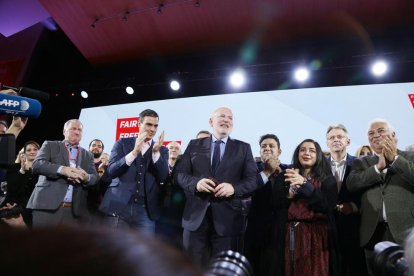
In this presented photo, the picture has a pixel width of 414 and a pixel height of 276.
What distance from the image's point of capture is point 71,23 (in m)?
6.47

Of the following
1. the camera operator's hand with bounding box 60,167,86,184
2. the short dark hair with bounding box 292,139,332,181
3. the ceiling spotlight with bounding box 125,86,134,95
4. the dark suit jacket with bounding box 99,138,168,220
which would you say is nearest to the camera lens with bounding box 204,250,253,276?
the short dark hair with bounding box 292,139,332,181

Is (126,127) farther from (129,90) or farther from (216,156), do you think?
(216,156)

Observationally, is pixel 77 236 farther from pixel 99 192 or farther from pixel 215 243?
pixel 99 192

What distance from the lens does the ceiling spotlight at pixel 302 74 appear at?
5686 mm

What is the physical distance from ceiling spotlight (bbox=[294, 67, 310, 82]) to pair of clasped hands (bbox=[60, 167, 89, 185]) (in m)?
3.67

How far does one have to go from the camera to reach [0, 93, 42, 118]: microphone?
5.79ft

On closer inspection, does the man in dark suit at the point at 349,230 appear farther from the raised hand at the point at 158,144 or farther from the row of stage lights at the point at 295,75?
the row of stage lights at the point at 295,75

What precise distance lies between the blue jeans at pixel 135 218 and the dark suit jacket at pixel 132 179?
0.04 m

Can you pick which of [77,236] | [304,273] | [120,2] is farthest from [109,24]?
[77,236]

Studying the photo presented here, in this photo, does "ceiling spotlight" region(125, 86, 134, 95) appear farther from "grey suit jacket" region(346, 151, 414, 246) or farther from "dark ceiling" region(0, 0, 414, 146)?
"grey suit jacket" region(346, 151, 414, 246)

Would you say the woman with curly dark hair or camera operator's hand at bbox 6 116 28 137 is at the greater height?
camera operator's hand at bbox 6 116 28 137

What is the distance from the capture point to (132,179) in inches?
131

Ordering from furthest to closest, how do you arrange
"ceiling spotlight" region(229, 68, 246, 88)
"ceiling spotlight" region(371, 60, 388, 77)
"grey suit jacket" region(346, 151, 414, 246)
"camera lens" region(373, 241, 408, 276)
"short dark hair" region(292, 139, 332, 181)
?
"ceiling spotlight" region(229, 68, 246, 88) → "ceiling spotlight" region(371, 60, 388, 77) → "short dark hair" region(292, 139, 332, 181) → "grey suit jacket" region(346, 151, 414, 246) → "camera lens" region(373, 241, 408, 276)

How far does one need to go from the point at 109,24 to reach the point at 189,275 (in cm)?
657
